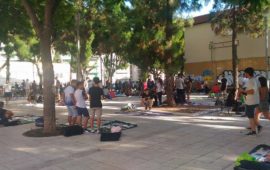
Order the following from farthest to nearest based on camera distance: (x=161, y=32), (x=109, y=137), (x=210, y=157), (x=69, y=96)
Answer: (x=161, y=32) → (x=69, y=96) → (x=109, y=137) → (x=210, y=157)

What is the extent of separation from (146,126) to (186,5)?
8.40 metres

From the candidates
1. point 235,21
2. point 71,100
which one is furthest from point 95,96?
point 235,21

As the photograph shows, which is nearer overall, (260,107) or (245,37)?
(260,107)

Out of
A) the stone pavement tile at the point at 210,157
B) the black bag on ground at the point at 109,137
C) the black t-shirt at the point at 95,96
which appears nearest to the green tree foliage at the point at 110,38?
the black t-shirt at the point at 95,96

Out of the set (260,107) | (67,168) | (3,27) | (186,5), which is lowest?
(67,168)

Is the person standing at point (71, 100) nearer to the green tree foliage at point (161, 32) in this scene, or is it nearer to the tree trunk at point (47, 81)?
the tree trunk at point (47, 81)

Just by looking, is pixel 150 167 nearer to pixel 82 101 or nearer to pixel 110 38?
pixel 82 101

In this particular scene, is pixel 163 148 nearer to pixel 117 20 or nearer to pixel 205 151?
pixel 205 151

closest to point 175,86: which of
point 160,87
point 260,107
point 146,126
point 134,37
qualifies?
point 160,87

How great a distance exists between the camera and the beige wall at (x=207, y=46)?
32500 millimetres

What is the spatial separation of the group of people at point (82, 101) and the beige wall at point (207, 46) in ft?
74.6

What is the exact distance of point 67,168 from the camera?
7809mm

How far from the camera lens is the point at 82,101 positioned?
12500 millimetres

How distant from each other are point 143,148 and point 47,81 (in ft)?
14.2
